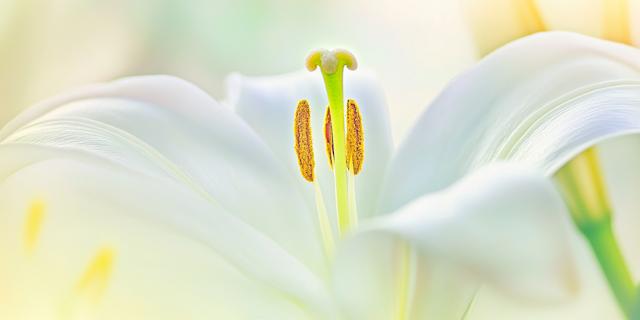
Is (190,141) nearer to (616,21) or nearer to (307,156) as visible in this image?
(307,156)

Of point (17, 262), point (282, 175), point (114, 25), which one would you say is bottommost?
point (17, 262)

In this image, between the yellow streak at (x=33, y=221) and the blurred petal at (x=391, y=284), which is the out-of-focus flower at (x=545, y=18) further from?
the yellow streak at (x=33, y=221)

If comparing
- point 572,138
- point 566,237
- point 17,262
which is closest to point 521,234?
point 566,237

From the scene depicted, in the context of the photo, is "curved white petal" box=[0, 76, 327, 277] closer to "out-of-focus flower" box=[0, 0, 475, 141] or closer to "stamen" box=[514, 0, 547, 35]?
"out-of-focus flower" box=[0, 0, 475, 141]

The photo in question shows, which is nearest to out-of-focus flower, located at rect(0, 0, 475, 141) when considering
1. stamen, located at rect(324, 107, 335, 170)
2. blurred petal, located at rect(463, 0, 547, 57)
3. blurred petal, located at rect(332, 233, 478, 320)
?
blurred petal, located at rect(463, 0, 547, 57)

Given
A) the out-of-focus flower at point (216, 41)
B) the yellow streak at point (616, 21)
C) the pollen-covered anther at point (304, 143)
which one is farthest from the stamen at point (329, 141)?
the yellow streak at point (616, 21)

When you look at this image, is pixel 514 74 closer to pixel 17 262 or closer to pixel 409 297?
pixel 409 297

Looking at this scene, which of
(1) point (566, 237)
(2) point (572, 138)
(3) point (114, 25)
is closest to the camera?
(1) point (566, 237)
